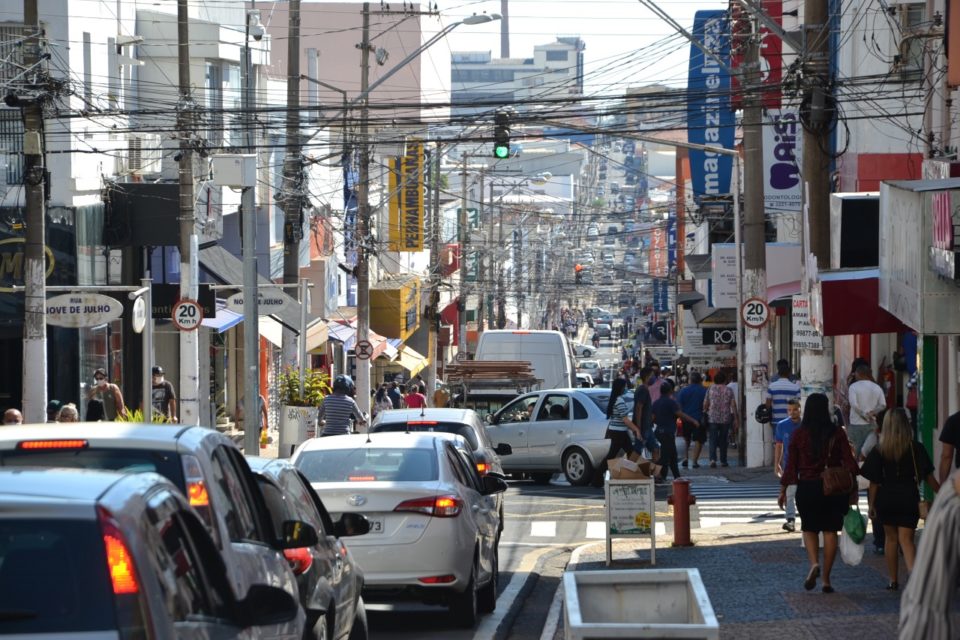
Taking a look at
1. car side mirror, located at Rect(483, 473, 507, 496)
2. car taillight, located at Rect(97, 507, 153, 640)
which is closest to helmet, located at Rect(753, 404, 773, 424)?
car side mirror, located at Rect(483, 473, 507, 496)

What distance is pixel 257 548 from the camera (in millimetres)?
7258

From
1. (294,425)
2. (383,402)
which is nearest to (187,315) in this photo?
(294,425)

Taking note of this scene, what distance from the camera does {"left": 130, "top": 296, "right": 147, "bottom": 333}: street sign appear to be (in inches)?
870

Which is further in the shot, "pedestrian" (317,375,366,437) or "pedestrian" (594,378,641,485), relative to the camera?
"pedestrian" (317,375,366,437)

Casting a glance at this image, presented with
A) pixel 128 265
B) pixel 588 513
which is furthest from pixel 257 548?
pixel 128 265

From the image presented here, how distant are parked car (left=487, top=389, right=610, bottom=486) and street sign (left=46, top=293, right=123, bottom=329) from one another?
24.6ft

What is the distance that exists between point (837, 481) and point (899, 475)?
63 centimetres

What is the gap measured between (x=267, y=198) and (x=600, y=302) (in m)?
127

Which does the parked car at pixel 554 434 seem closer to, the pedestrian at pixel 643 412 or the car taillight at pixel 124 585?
the pedestrian at pixel 643 412

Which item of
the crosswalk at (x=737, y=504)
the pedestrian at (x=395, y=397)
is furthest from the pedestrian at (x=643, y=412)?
the pedestrian at (x=395, y=397)

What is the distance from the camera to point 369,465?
484 inches

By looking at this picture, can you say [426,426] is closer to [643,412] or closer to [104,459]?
[643,412]

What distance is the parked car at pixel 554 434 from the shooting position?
25.9 m

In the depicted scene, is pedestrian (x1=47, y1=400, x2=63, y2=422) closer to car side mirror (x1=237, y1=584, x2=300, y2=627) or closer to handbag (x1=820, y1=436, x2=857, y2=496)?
handbag (x1=820, y1=436, x2=857, y2=496)
